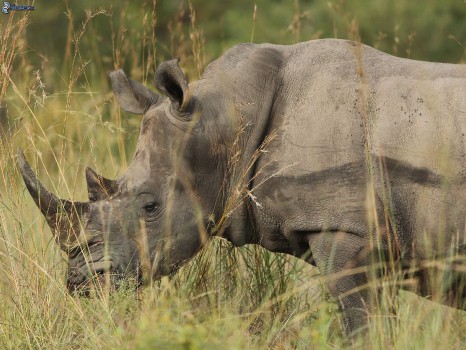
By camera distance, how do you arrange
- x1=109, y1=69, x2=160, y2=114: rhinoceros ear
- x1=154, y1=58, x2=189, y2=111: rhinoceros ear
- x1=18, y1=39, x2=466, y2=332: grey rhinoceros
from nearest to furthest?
1. x1=18, y1=39, x2=466, y2=332: grey rhinoceros
2. x1=154, y1=58, x2=189, y2=111: rhinoceros ear
3. x1=109, y1=69, x2=160, y2=114: rhinoceros ear

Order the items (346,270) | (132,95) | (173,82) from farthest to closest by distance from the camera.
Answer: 1. (132,95)
2. (173,82)
3. (346,270)

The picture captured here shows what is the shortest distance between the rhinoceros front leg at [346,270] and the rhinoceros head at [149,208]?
59cm

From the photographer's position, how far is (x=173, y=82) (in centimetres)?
490

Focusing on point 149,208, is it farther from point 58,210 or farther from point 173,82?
point 173,82

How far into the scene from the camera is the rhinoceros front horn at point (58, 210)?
4.91 m

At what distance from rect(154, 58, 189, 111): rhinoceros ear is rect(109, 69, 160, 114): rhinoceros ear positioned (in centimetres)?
23

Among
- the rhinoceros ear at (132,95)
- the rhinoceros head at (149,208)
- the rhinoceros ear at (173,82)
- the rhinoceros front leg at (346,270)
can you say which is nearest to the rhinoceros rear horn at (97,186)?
the rhinoceros head at (149,208)

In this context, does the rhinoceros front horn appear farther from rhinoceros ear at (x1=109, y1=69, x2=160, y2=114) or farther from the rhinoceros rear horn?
rhinoceros ear at (x1=109, y1=69, x2=160, y2=114)

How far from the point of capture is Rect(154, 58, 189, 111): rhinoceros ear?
4836 millimetres

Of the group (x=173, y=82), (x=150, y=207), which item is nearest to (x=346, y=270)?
(x=150, y=207)

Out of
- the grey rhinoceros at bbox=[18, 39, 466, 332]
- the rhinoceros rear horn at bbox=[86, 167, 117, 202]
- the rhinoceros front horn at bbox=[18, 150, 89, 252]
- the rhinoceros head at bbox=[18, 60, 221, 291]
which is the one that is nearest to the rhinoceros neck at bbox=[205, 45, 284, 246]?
the grey rhinoceros at bbox=[18, 39, 466, 332]

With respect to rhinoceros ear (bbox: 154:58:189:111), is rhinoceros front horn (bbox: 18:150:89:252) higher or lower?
lower

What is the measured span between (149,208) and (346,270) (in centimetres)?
96

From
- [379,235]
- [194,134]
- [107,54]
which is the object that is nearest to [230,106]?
[194,134]
